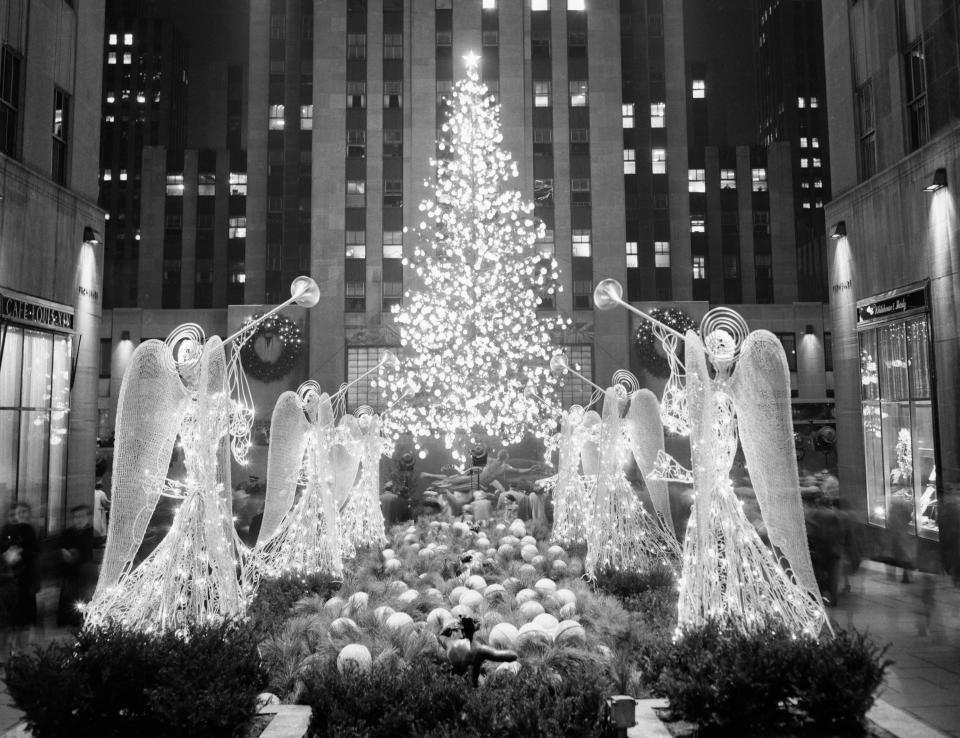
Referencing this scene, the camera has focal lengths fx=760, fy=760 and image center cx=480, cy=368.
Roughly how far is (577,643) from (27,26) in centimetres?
1397

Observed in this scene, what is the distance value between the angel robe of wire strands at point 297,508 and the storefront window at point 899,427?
1048 cm

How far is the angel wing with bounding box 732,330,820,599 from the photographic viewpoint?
21.1 ft

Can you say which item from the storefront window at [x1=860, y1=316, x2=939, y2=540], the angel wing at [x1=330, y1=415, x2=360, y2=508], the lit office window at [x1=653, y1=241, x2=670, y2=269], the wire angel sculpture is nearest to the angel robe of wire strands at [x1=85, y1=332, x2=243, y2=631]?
the wire angel sculpture

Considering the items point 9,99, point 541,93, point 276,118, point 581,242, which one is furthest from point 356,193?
point 9,99

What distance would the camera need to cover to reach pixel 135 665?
547cm

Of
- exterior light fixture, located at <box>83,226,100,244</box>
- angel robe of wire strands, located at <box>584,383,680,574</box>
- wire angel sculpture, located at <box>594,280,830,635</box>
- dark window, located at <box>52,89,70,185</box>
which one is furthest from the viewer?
exterior light fixture, located at <box>83,226,100,244</box>

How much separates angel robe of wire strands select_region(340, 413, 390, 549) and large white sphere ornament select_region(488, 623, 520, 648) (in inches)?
226

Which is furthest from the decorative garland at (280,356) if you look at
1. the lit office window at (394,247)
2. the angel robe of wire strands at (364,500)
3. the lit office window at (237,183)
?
the lit office window at (237,183)

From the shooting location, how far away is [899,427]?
14812 mm

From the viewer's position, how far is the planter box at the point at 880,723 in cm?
539

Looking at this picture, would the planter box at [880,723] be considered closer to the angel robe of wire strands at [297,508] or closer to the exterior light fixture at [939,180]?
the angel robe of wire strands at [297,508]

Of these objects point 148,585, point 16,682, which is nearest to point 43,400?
point 148,585

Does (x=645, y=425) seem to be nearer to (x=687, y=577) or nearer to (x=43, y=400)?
(x=687, y=577)

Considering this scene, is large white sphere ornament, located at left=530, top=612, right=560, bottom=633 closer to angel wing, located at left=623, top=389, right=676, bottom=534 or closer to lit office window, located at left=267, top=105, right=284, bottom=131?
angel wing, located at left=623, top=389, right=676, bottom=534
